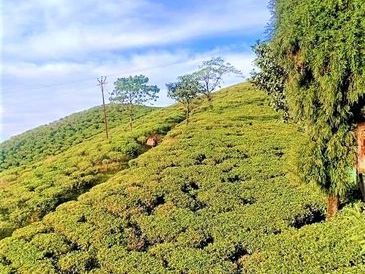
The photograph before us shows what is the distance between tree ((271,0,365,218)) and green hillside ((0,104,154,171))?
4173 centimetres

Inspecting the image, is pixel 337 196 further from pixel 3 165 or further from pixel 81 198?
pixel 3 165

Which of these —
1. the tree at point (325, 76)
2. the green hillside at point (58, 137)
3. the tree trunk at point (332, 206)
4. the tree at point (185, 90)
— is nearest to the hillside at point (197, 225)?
the tree trunk at point (332, 206)

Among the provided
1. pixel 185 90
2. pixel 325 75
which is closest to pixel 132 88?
pixel 185 90

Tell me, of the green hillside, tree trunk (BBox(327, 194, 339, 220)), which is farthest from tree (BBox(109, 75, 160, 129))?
tree trunk (BBox(327, 194, 339, 220))

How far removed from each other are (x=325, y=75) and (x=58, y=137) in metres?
56.7

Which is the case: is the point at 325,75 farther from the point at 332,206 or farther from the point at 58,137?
the point at 58,137

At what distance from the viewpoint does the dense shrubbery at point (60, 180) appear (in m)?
24.8

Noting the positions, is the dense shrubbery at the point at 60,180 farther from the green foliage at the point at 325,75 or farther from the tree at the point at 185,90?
the green foliage at the point at 325,75

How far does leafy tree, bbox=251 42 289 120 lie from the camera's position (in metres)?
17.3

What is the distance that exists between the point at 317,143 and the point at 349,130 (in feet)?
3.45

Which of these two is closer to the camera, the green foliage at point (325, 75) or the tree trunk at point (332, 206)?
the green foliage at point (325, 75)

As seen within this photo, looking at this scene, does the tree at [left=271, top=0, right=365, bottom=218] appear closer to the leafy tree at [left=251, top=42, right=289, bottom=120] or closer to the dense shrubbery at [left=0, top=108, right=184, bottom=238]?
the leafy tree at [left=251, top=42, right=289, bottom=120]

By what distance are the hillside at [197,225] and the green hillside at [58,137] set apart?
31511mm

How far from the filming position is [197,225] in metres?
18.7
